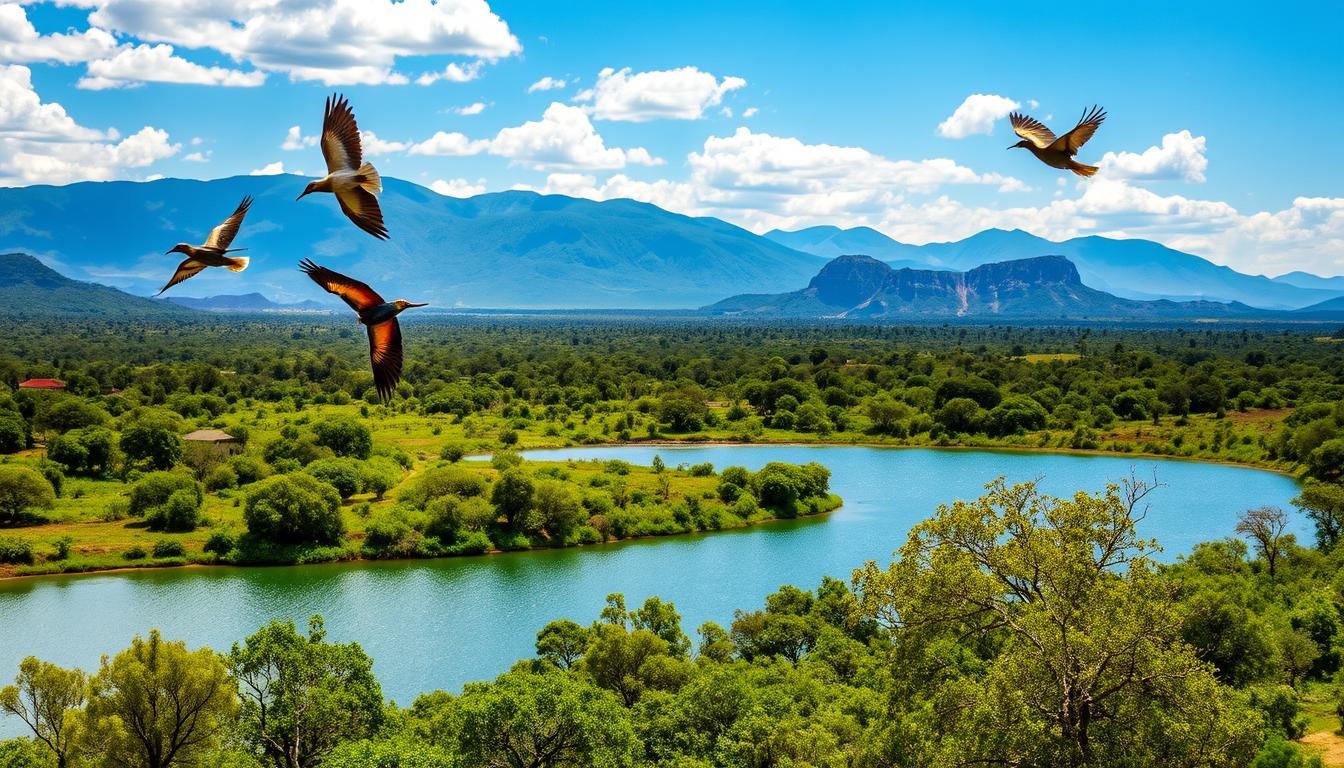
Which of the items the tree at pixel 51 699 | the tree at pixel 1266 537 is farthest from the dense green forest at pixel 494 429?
the tree at pixel 51 699

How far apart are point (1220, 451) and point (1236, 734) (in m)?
78.4

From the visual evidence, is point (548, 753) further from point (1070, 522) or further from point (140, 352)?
point (140, 352)

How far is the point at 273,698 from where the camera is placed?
22.5 meters

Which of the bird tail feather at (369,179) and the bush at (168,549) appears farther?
the bush at (168,549)

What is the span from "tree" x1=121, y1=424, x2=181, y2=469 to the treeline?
135 ft

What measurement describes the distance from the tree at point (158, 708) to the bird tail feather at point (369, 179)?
18790 millimetres

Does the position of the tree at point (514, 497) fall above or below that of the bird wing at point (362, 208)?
below

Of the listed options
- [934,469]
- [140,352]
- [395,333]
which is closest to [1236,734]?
[395,333]

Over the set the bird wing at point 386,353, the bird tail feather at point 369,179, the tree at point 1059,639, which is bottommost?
the tree at point 1059,639

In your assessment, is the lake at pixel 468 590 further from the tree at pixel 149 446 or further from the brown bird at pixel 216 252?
the brown bird at pixel 216 252

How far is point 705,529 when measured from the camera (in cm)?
5884

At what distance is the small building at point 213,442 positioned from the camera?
65188 millimetres

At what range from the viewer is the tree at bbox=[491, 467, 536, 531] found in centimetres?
5503

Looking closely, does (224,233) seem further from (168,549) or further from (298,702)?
(168,549)
